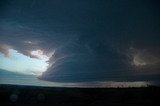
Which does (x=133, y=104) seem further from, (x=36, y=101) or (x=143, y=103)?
(x=36, y=101)

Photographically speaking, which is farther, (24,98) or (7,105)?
(24,98)

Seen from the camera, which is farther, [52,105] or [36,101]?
[36,101]

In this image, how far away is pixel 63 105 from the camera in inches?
1212

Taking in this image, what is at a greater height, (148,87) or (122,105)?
(148,87)

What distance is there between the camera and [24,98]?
36.0 metres

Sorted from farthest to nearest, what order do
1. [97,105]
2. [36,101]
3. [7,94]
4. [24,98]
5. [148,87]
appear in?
[148,87] < [7,94] < [24,98] < [36,101] < [97,105]

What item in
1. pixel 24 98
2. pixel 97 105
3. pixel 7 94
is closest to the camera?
pixel 97 105

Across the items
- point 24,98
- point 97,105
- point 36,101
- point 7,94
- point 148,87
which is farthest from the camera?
point 148,87

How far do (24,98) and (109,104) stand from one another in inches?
448

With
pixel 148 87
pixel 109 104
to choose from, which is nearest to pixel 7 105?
pixel 109 104

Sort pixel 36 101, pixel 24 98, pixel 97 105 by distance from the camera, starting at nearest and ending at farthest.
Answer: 1. pixel 97 105
2. pixel 36 101
3. pixel 24 98

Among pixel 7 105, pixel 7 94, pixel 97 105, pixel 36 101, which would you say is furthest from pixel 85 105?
pixel 7 94

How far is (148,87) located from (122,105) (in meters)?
15.1

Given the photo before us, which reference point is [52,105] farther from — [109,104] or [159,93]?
[159,93]
